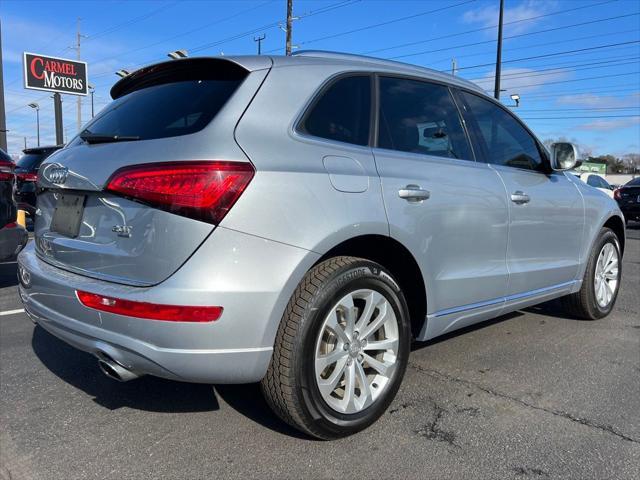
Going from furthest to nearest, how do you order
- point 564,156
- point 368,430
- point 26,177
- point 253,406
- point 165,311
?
point 26,177 → point 564,156 → point 253,406 → point 368,430 → point 165,311

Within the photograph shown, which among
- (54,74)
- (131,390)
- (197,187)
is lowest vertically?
(131,390)

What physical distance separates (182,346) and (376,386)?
3.60ft

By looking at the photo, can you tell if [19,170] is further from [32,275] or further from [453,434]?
[453,434]

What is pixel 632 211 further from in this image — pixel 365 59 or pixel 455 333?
pixel 365 59

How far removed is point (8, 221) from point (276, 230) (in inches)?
158

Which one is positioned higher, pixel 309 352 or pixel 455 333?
pixel 309 352

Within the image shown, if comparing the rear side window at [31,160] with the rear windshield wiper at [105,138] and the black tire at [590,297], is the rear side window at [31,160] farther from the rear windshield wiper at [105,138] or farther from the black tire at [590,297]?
the black tire at [590,297]

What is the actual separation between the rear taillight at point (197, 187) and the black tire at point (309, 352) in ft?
1.69


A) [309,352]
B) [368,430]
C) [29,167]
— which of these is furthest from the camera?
[29,167]

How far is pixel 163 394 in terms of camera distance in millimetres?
3174

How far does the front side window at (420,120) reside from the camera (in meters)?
3.04

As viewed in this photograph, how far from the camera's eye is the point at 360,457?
2.51m

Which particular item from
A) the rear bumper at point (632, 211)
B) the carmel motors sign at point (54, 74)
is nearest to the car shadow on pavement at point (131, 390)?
the rear bumper at point (632, 211)

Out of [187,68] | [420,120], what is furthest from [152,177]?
[420,120]
